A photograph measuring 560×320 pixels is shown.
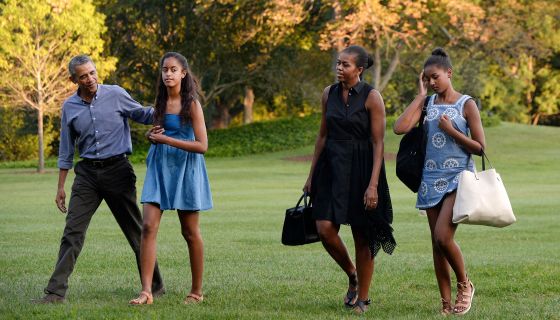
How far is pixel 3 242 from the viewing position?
15234 mm

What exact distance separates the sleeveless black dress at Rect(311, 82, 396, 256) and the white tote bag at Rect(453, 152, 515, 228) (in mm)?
688

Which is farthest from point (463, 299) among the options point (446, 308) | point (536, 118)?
point (536, 118)

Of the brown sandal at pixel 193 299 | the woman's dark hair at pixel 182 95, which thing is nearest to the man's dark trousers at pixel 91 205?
the brown sandal at pixel 193 299

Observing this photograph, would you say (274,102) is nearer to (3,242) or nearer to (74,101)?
(3,242)

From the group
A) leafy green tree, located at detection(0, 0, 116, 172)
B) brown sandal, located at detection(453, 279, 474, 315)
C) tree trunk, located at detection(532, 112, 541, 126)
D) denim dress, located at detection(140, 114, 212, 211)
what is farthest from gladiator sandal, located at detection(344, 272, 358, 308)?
tree trunk, located at detection(532, 112, 541, 126)

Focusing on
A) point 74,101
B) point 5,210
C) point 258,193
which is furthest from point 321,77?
point 74,101

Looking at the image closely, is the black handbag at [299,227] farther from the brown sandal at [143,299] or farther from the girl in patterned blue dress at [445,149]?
the brown sandal at [143,299]

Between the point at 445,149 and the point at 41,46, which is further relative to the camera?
the point at 41,46

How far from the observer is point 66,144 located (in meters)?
9.07

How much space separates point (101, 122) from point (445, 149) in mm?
2704

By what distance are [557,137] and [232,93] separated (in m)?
18.9

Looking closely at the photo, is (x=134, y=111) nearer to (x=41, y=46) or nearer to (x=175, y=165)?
(x=175, y=165)

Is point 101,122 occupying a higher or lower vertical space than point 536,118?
higher

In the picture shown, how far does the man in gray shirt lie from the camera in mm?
8828
